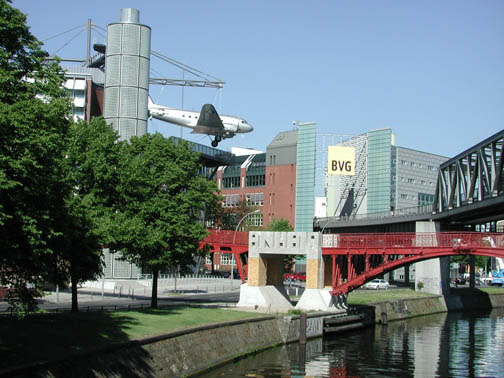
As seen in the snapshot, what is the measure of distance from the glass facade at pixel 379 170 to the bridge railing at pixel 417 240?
70491mm

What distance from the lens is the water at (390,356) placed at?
1671 inches

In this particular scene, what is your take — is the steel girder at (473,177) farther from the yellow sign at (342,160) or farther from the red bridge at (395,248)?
the yellow sign at (342,160)

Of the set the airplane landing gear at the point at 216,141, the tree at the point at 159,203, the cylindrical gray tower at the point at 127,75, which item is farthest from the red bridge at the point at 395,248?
the airplane landing gear at the point at 216,141

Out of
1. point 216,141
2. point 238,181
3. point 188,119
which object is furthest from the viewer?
point 238,181

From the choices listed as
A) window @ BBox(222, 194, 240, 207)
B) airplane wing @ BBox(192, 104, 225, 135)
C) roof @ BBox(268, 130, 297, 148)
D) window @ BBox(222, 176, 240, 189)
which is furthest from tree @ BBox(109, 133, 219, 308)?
window @ BBox(222, 176, 240, 189)

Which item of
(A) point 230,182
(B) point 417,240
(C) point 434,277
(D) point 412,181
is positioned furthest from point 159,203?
(A) point 230,182

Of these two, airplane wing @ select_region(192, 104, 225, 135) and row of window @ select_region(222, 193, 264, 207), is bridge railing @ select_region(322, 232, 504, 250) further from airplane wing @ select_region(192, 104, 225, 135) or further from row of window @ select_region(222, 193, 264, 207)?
row of window @ select_region(222, 193, 264, 207)

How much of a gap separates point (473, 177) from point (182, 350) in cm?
5421

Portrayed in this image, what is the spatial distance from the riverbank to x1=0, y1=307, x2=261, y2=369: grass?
2.32ft

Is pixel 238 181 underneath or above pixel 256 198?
above

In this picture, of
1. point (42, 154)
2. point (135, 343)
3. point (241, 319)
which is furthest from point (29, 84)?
point (241, 319)

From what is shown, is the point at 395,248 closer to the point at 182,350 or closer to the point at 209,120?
the point at 182,350

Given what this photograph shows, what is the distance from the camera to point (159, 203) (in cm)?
5284

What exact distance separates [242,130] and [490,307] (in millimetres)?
54765
